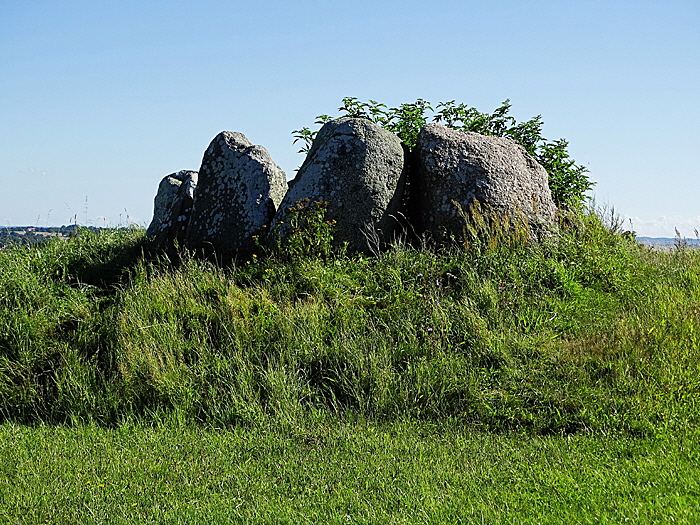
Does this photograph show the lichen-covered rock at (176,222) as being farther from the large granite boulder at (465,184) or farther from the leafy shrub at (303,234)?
the large granite boulder at (465,184)

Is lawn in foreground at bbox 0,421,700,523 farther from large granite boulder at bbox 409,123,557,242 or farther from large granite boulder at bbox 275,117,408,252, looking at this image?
large granite boulder at bbox 409,123,557,242

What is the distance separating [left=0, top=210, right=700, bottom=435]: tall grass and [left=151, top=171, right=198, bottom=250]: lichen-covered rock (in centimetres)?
113

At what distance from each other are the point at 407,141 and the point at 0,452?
24.6ft

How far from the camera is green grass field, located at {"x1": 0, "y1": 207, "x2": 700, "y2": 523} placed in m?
4.49

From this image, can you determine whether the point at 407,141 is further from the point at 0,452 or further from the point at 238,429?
the point at 0,452

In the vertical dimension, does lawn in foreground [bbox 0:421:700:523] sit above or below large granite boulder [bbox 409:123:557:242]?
below

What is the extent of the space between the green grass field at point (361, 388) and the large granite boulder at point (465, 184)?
0.49 meters

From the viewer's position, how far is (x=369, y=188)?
905 centimetres

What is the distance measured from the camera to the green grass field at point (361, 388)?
4.49m

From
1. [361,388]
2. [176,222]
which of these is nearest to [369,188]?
[176,222]

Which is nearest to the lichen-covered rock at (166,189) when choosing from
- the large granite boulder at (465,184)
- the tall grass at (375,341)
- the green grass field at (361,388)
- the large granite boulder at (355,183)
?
the green grass field at (361,388)

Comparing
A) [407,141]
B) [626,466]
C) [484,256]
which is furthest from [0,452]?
[407,141]

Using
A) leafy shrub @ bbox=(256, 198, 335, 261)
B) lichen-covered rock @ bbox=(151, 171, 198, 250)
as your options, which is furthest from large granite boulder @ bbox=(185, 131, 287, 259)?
leafy shrub @ bbox=(256, 198, 335, 261)

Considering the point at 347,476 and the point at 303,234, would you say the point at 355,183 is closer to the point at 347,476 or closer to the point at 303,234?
the point at 303,234
